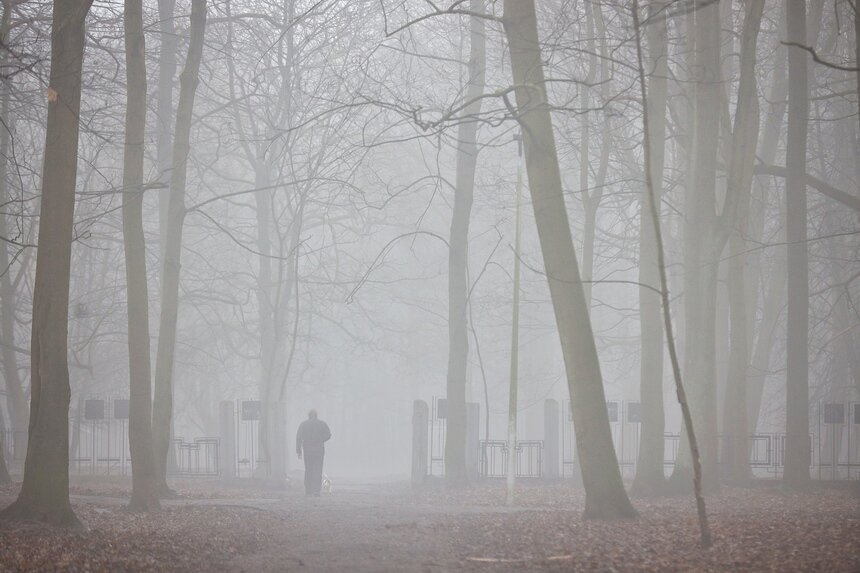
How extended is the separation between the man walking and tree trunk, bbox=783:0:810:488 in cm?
989

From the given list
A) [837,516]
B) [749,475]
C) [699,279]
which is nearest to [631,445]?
[749,475]

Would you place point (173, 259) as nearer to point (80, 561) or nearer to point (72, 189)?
point (72, 189)

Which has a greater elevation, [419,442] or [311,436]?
[311,436]

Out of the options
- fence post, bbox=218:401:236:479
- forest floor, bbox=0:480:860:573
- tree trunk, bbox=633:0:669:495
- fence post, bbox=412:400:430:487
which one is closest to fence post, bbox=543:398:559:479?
fence post, bbox=412:400:430:487

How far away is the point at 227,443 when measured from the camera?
2623 cm

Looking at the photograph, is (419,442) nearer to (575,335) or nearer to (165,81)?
(165,81)

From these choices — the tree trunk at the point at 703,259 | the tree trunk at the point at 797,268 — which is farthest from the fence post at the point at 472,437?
the tree trunk at the point at 797,268

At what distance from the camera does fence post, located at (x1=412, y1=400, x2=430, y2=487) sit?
23.9 m

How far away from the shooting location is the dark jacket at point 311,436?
21469 mm

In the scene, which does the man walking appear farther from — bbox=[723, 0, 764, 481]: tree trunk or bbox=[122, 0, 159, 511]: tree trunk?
bbox=[723, 0, 764, 481]: tree trunk

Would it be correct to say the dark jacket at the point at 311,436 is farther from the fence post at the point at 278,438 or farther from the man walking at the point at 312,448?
the fence post at the point at 278,438

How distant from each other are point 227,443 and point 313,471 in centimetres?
549

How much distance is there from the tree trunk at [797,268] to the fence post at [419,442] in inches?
372

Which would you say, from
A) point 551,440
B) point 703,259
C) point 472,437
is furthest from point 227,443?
point 703,259
